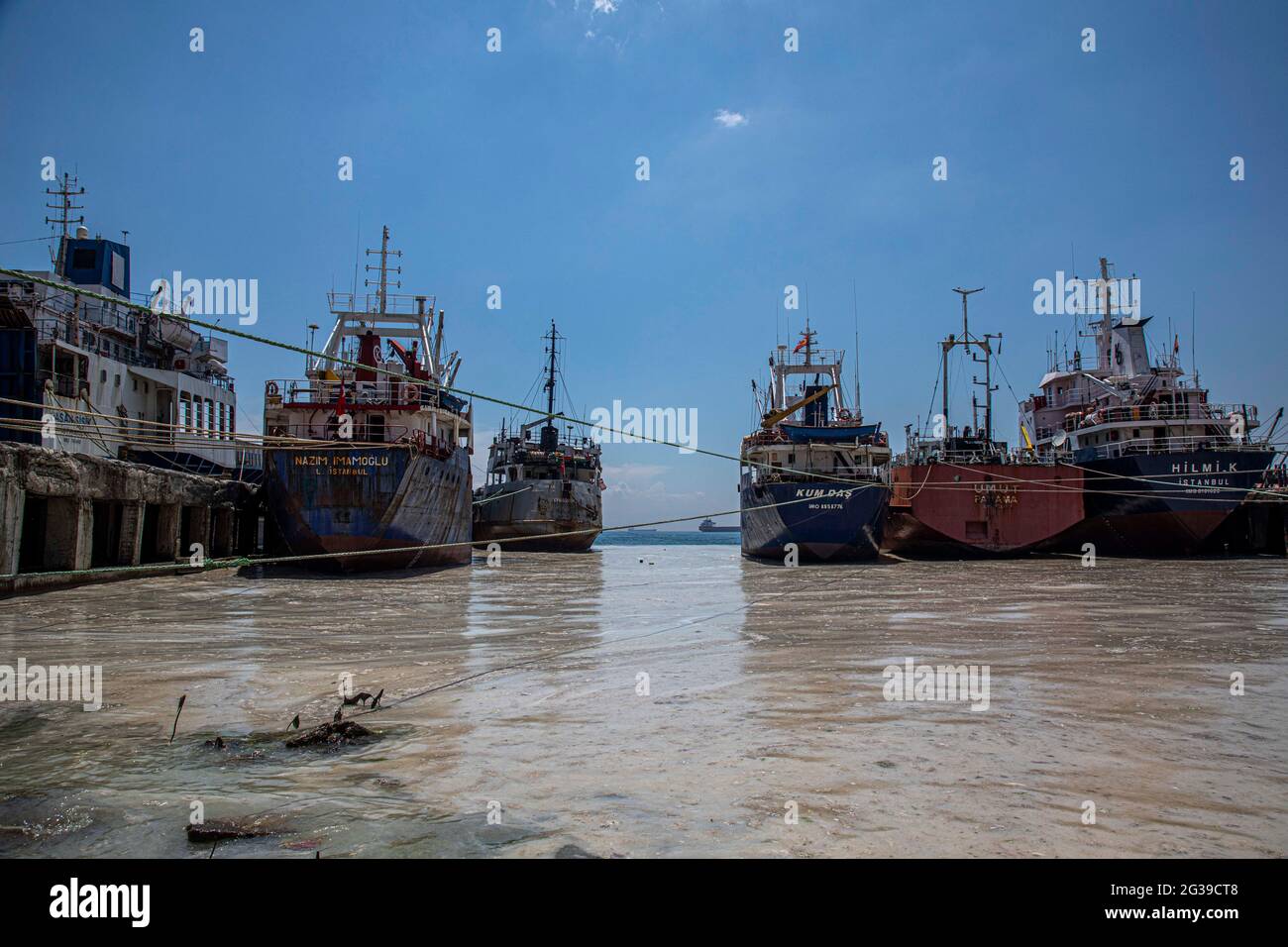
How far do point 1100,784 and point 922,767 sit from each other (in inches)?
40.4

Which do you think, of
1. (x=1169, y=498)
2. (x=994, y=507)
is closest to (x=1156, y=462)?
(x=1169, y=498)

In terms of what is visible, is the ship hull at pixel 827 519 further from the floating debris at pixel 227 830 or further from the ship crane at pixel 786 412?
the floating debris at pixel 227 830

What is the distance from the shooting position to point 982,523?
106 ft

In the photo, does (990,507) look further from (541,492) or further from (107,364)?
(107,364)

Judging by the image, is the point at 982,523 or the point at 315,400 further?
the point at 982,523

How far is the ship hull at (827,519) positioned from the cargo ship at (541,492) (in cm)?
1595

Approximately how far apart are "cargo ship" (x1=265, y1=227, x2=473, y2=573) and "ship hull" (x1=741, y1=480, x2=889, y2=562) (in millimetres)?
12348

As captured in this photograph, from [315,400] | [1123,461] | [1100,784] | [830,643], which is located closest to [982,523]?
[1123,461]

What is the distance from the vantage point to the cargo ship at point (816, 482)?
29.7m

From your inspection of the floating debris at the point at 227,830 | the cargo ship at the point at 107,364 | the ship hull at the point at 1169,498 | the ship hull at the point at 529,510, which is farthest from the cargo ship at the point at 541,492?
the floating debris at the point at 227,830

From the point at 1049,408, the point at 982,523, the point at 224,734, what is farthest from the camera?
the point at 1049,408

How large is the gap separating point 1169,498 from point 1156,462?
5.02ft

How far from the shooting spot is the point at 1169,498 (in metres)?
31.0
